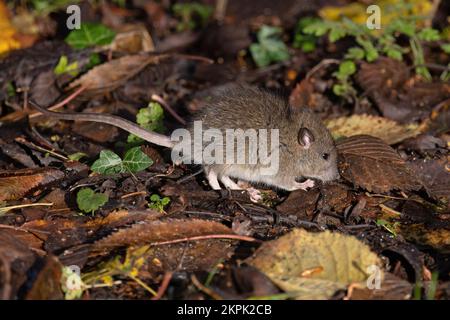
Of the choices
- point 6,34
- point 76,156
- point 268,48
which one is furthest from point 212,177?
point 6,34

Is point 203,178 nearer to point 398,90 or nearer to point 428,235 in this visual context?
point 428,235

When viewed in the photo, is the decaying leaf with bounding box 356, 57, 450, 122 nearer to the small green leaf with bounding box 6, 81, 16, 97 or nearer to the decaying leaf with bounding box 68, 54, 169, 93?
the decaying leaf with bounding box 68, 54, 169, 93

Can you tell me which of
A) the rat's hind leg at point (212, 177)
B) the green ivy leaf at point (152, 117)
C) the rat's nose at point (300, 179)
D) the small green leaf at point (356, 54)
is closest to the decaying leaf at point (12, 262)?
the rat's hind leg at point (212, 177)

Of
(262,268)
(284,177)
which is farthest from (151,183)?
(262,268)

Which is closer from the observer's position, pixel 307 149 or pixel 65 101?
pixel 307 149

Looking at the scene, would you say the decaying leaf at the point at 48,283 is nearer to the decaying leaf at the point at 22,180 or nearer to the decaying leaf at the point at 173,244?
the decaying leaf at the point at 173,244
